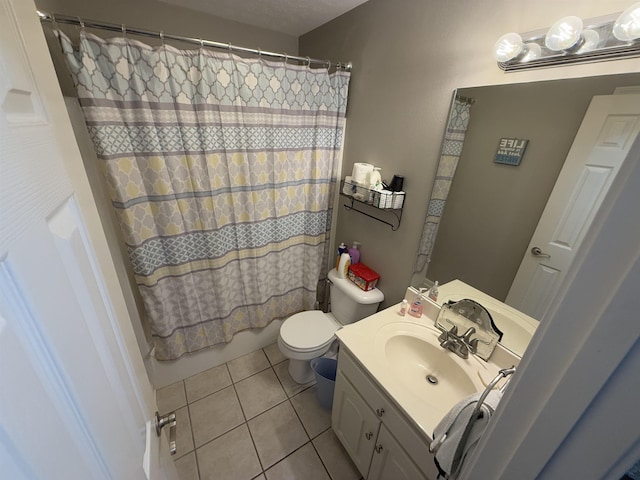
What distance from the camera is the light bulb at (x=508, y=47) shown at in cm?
88

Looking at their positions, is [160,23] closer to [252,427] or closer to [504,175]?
[504,175]

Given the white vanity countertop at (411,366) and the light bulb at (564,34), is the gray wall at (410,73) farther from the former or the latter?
the white vanity countertop at (411,366)

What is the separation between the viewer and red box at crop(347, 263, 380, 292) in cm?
166

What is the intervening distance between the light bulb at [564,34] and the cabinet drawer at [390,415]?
4.44 ft

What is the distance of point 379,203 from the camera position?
1.39 m

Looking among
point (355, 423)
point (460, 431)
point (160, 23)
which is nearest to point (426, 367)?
point (355, 423)

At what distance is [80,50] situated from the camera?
100 cm

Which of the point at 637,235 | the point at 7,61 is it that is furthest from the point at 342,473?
the point at 7,61

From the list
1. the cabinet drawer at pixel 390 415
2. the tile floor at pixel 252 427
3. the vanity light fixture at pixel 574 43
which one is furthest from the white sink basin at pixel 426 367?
the vanity light fixture at pixel 574 43

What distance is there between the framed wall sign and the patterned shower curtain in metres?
1.00

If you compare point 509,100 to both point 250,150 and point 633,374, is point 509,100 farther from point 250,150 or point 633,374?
point 250,150

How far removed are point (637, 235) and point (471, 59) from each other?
3.77 feet

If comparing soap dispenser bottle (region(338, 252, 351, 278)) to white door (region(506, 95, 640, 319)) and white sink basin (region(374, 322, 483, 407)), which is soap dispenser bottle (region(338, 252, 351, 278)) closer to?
white sink basin (region(374, 322, 483, 407))

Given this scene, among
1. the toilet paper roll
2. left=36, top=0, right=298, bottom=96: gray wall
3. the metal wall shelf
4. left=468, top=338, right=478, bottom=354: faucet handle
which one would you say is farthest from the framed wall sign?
left=36, top=0, right=298, bottom=96: gray wall
